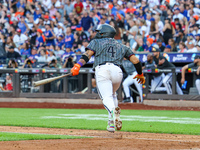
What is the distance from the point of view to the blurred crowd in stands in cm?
1706

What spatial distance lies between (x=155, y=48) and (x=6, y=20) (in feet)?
38.0

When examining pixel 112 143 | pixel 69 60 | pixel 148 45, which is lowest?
pixel 112 143

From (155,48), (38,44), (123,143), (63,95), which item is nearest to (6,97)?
(63,95)

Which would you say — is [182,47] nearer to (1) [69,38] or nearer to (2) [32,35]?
(1) [69,38]

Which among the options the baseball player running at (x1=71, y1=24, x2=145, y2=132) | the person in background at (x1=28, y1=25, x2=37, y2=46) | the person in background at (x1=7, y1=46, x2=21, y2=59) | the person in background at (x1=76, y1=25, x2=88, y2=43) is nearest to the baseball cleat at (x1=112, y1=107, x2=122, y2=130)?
the baseball player running at (x1=71, y1=24, x2=145, y2=132)

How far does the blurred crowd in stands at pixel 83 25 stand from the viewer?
17.1 metres

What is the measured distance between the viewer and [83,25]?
2003 centimetres

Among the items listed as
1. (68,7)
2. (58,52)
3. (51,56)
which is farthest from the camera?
(68,7)

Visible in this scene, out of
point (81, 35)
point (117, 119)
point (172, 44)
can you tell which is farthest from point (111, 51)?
point (81, 35)

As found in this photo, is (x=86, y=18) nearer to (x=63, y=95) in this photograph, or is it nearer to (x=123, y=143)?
(x=63, y=95)

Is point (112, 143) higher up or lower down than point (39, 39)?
lower down

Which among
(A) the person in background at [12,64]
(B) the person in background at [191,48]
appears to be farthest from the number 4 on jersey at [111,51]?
(A) the person in background at [12,64]

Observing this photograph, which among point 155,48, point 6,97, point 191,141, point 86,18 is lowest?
point 6,97

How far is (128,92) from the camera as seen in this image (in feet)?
51.4
